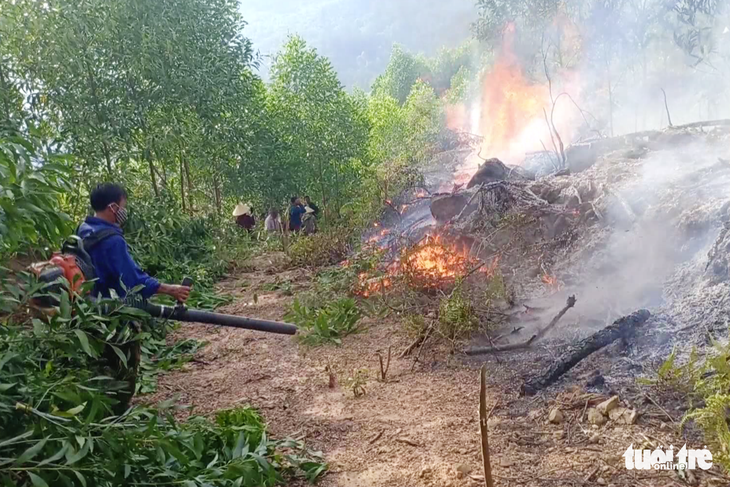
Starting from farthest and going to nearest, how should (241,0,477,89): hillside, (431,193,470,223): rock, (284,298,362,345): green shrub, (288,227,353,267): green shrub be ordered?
(241,0,477,89): hillside < (288,227,353,267): green shrub < (431,193,470,223): rock < (284,298,362,345): green shrub

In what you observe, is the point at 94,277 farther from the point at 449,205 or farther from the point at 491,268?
the point at 449,205

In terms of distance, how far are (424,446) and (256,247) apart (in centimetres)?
843

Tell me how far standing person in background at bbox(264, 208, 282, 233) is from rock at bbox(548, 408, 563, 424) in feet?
31.0

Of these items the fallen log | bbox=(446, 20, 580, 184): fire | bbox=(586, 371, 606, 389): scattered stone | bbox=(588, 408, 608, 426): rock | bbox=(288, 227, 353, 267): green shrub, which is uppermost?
bbox=(446, 20, 580, 184): fire

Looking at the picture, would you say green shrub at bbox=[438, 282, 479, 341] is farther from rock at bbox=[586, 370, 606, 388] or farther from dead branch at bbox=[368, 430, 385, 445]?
dead branch at bbox=[368, 430, 385, 445]

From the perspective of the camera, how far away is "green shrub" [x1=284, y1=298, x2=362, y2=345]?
6.04 m

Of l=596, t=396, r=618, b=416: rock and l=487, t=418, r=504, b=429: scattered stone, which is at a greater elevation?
l=596, t=396, r=618, b=416: rock

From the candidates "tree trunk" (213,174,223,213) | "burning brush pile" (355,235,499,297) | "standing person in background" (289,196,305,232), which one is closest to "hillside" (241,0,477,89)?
"tree trunk" (213,174,223,213)

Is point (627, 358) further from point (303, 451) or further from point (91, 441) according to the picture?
point (91, 441)

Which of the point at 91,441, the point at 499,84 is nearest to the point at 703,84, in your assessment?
the point at 499,84

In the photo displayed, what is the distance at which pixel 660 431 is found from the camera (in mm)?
3240

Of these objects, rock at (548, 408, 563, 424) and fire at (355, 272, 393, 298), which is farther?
fire at (355, 272, 393, 298)

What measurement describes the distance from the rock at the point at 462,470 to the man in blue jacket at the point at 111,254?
2048 mm

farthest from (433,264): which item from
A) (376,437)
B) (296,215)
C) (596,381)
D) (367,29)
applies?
(367,29)
